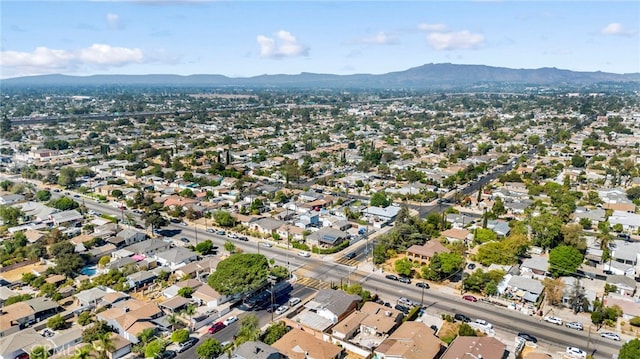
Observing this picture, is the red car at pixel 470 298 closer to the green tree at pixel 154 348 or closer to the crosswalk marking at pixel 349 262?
the crosswalk marking at pixel 349 262

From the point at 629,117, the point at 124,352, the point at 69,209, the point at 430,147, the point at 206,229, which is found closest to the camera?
the point at 124,352

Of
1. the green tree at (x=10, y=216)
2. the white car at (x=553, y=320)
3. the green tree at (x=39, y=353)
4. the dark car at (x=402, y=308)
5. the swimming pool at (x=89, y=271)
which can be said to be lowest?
the white car at (x=553, y=320)

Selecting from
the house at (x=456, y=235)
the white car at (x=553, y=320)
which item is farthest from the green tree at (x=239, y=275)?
the house at (x=456, y=235)

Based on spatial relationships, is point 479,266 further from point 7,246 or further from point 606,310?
point 7,246

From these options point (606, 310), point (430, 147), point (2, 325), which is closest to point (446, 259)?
point (606, 310)

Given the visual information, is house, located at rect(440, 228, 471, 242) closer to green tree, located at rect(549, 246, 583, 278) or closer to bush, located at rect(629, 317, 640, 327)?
green tree, located at rect(549, 246, 583, 278)
